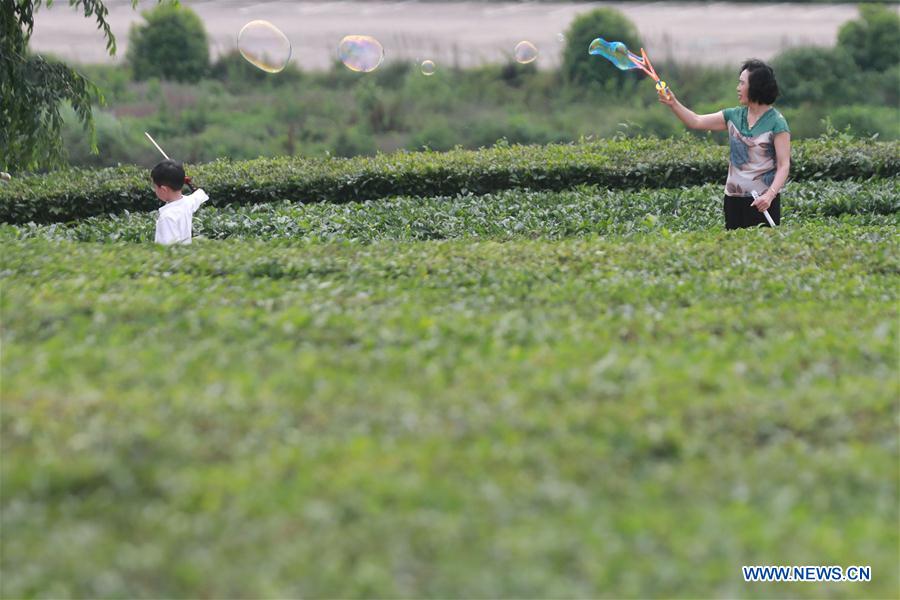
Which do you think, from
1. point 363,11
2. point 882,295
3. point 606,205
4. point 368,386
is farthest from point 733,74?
point 368,386

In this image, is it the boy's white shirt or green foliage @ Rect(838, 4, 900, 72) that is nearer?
the boy's white shirt

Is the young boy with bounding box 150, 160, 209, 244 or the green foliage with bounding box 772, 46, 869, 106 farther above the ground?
the young boy with bounding box 150, 160, 209, 244

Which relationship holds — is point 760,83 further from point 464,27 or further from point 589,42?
point 464,27

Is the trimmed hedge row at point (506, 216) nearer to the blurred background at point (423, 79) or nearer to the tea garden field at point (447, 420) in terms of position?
the tea garden field at point (447, 420)

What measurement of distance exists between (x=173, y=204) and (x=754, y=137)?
13.8 feet

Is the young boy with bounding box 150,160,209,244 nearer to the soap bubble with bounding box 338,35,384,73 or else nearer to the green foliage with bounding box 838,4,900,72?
the soap bubble with bounding box 338,35,384,73

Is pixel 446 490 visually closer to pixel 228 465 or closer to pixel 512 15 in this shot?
pixel 228 465

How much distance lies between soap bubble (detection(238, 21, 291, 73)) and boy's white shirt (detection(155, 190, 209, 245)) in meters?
3.05

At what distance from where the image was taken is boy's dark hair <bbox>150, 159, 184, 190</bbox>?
8.02m

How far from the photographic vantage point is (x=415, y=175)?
42.1 ft

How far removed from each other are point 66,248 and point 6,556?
180 inches

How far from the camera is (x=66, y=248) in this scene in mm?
7656

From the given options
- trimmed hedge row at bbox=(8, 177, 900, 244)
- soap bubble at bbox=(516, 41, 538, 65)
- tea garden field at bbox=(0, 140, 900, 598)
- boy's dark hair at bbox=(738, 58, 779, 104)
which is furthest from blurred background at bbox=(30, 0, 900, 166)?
tea garden field at bbox=(0, 140, 900, 598)

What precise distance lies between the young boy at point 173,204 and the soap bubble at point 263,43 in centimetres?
303
